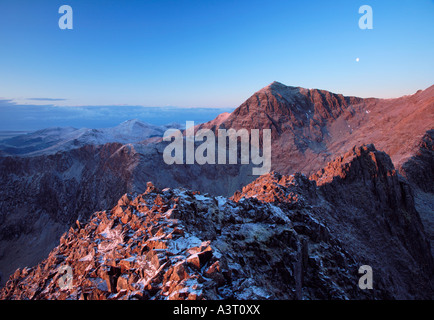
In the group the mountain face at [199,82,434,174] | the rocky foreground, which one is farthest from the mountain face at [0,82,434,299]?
the mountain face at [199,82,434,174]

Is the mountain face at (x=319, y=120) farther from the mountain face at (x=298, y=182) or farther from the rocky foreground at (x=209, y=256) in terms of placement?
the rocky foreground at (x=209, y=256)

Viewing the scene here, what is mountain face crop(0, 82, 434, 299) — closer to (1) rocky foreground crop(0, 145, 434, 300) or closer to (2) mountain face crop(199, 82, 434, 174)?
(1) rocky foreground crop(0, 145, 434, 300)

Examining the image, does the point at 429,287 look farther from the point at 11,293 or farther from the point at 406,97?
the point at 406,97

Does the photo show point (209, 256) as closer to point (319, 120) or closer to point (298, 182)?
point (298, 182)

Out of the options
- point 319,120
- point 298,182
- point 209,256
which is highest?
Result: point 319,120

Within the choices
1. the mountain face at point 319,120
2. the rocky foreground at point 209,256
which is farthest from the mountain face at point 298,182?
the mountain face at point 319,120

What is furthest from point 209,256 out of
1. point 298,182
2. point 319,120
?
point 319,120

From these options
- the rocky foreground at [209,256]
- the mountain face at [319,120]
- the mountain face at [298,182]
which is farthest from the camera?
the mountain face at [319,120]
